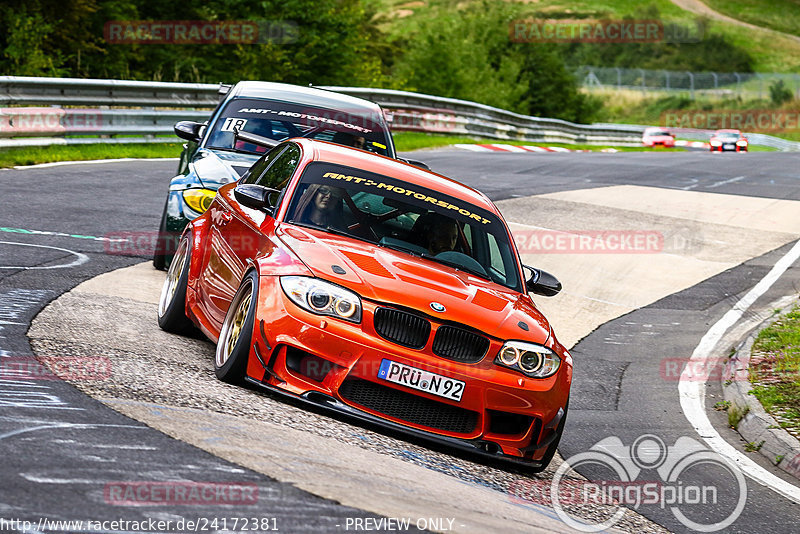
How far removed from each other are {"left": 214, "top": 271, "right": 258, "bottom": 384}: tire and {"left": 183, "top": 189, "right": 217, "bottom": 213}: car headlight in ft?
10.5

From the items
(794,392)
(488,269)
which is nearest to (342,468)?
(488,269)

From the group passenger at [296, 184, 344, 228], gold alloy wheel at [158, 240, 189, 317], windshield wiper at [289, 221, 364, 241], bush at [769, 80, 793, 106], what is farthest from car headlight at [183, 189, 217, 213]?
bush at [769, 80, 793, 106]

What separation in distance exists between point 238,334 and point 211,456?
1.61m

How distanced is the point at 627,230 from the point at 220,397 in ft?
36.7

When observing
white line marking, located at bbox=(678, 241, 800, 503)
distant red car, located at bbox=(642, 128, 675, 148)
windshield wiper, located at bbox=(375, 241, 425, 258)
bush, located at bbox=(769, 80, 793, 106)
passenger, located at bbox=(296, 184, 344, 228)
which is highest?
passenger, located at bbox=(296, 184, 344, 228)

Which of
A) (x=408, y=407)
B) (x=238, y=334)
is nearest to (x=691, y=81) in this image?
(x=238, y=334)

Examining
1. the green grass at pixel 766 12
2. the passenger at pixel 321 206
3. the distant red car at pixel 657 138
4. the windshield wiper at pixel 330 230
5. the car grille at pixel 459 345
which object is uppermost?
the green grass at pixel 766 12

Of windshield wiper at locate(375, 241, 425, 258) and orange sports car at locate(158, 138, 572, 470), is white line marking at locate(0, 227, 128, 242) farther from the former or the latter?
windshield wiper at locate(375, 241, 425, 258)

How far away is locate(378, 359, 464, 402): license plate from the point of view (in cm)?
591

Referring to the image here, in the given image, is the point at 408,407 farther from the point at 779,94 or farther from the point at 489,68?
the point at 779,94

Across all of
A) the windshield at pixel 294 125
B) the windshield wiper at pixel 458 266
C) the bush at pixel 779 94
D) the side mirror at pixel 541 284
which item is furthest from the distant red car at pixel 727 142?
the windshield wiper at pixel 458 266

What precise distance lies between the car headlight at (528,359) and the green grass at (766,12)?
157m

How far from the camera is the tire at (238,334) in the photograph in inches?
242

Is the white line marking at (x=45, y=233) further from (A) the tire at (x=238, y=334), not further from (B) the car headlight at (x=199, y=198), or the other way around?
(A) the tire at (x=238, y=334)
